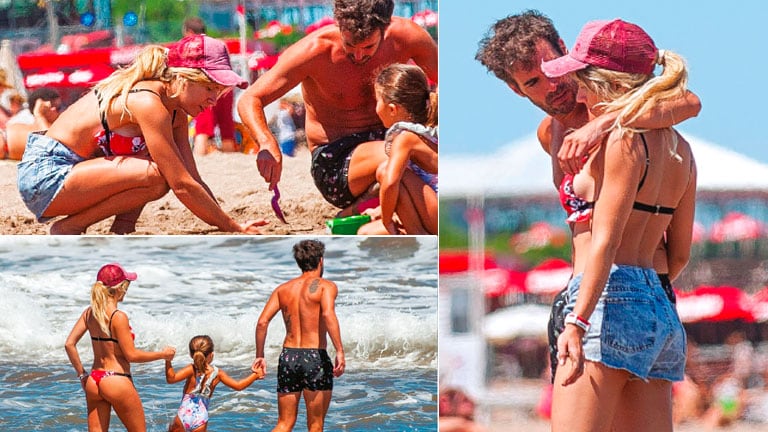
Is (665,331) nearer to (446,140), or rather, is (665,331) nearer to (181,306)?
(446,140)

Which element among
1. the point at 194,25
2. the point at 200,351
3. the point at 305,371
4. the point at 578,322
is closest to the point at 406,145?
the point at 305,371

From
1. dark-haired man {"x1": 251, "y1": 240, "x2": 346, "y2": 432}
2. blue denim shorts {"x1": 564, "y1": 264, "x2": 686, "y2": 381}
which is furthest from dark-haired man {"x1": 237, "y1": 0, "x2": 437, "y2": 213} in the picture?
blue denim shorts {"x1": 564, "y1": 264, "x2": 686, "y2": 381}

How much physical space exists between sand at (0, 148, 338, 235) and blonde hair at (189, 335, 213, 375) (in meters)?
0.48

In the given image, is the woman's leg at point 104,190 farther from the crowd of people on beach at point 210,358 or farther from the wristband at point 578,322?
the wristband at point 578,322

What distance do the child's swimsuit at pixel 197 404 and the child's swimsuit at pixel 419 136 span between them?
121 cm

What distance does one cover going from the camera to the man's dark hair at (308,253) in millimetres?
5078

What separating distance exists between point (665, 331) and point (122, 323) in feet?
8.68

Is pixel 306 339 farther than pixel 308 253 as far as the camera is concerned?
No

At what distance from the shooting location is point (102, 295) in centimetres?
512

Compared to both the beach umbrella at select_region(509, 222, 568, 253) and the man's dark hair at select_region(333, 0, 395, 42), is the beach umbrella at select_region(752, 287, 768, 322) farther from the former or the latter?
the man's dark hair at select_region(333, 0, 395, 42)

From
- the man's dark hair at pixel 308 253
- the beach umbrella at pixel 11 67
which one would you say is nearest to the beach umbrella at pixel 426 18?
the man's dark hair at pixel 308 253

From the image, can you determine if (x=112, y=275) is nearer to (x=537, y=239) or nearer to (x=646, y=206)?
(x=537, y=239)

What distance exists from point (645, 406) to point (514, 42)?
1855mm

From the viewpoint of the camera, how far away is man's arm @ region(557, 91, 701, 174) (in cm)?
332
